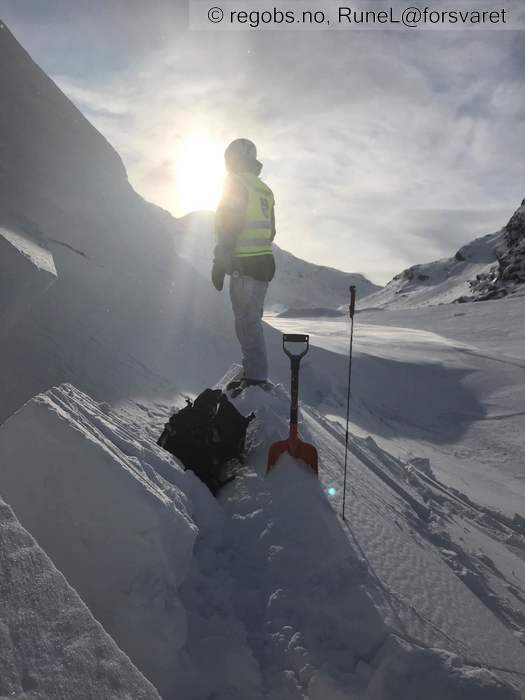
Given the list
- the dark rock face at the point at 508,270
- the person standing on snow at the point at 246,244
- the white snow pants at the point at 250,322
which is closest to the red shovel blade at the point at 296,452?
the person standing on snow at the point at 246,244

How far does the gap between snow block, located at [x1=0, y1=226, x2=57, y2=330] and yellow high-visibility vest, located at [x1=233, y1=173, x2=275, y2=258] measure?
70.2 inches

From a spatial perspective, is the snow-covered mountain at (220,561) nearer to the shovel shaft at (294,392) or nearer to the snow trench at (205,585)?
the snow trench at (205,585)

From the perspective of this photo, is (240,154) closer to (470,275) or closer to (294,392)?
(294,392)

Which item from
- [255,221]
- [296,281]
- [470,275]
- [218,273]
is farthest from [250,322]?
[296,281]

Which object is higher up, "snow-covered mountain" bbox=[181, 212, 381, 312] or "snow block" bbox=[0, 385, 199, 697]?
"snow-covered mountain" bbox=[181, 212, 381, 312]

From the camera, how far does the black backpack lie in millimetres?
3264

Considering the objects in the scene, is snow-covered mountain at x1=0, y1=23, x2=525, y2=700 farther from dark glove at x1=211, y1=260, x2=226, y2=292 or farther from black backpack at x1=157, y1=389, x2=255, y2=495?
dark glove at x1=211, y1=260, x2=226, y2=292

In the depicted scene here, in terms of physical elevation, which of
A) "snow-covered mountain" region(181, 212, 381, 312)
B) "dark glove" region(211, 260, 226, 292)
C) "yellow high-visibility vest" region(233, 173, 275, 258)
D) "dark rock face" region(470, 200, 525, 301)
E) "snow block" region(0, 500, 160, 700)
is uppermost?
"snow-covered mountain" region(181, 212, 381, 312)

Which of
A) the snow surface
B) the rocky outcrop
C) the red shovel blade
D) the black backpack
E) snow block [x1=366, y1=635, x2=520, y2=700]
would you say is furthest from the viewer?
the snow surface

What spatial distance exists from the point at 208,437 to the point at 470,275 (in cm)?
10921

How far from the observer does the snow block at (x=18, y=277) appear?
12.5 feet

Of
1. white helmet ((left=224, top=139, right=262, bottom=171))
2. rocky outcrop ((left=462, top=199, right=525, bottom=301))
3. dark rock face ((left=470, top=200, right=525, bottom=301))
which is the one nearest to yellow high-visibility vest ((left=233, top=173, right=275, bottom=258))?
white helmet ((left=224, top=139, right=262, bottom=171))

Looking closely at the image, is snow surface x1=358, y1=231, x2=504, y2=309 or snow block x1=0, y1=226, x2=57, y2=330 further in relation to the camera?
snow surface x1=358, y1=231, x2=504, y2=309

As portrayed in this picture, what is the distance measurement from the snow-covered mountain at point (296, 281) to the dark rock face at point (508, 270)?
47.9 metres
